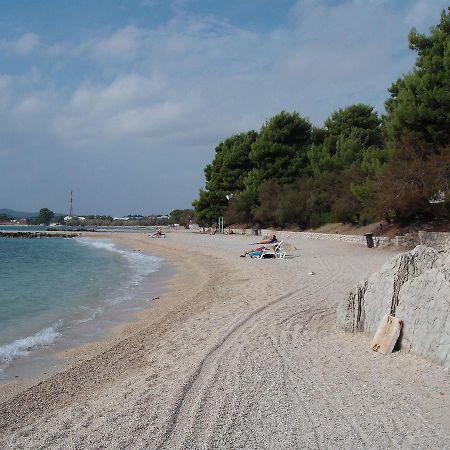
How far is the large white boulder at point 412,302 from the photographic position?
223 inches

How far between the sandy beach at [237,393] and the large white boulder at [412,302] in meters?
0.22

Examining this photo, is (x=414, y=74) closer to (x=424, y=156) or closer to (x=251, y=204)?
(x=424, y=156)

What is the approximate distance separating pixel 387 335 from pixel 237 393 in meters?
2.37

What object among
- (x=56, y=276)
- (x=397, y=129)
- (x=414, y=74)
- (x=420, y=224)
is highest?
(x=414, y=74)

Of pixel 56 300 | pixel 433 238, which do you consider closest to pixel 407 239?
pixel 433 238

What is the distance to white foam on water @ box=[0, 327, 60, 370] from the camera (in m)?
8.08

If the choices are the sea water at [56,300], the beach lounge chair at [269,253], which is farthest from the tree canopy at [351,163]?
the sea water at [56,300]

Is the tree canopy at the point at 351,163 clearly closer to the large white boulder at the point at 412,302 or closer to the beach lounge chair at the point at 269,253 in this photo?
the beach lounge chair at the point at 269,253

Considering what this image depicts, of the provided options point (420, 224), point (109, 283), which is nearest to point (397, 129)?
point (420, 224)

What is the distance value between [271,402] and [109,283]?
14130 mm

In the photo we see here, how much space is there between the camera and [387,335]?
634 centimetres

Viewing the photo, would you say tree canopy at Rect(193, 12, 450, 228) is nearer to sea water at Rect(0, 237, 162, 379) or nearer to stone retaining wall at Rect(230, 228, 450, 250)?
stone retaining wall at Rect(230, 228, 450, 250)

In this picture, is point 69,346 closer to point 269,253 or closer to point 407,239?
point 269,253

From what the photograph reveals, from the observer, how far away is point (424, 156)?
21.7 meters
